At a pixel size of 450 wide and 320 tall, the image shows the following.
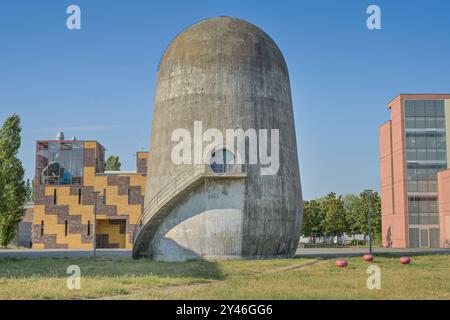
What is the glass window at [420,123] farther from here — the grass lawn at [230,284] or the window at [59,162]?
the grass lawn at [230,284]

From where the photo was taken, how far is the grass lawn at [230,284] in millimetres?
16234

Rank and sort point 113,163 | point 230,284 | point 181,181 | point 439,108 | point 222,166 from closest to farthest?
point 230,284 → point 222,166 → point 181,181 → point 439,108 → point 113,163

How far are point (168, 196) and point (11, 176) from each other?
41199mm

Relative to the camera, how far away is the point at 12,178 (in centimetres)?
6581

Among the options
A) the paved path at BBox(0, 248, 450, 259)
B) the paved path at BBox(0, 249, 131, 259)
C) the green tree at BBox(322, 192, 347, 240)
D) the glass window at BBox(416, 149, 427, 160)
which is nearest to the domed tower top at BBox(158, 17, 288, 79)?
the paved path at BBox(0, 248, 450, 259)

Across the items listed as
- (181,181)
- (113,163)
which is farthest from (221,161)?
(113,163)

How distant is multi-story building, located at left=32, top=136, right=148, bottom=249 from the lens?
64250 mm

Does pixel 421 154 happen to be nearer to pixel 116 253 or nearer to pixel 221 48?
pixel 116 253

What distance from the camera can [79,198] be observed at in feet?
213

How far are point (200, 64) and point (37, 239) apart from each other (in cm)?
4063

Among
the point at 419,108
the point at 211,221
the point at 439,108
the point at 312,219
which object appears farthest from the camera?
the point at 312,219
